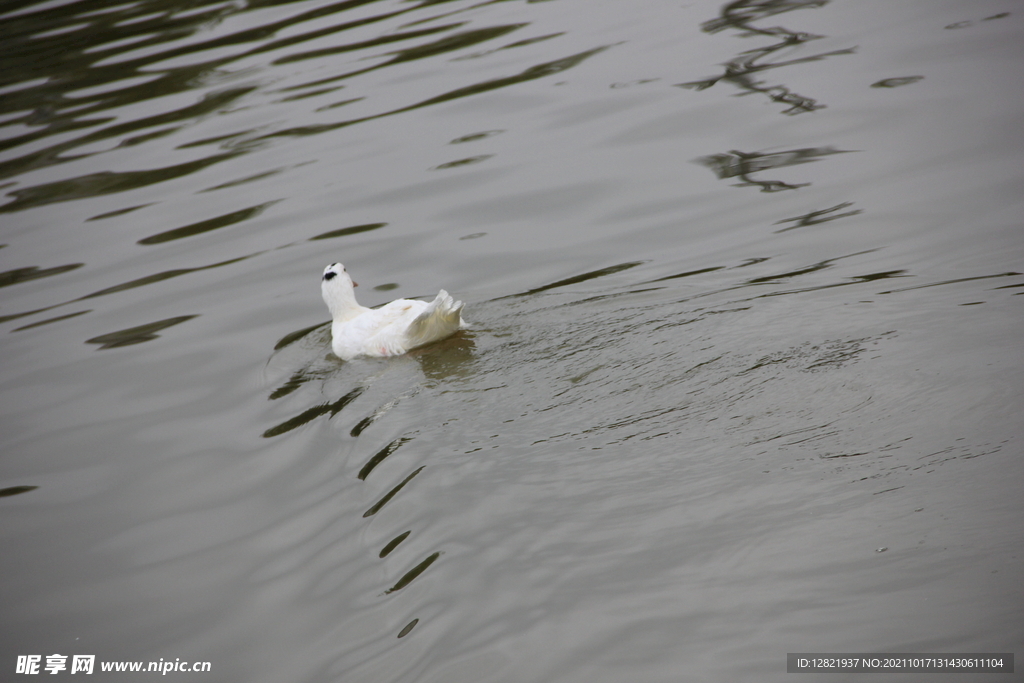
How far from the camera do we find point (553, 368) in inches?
207

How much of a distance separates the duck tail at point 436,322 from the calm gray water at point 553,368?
16 centimetres

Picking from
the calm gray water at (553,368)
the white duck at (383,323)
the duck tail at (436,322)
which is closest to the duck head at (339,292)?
the white duck at (383,323)

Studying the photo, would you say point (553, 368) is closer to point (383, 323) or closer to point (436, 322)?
point (436, 322)

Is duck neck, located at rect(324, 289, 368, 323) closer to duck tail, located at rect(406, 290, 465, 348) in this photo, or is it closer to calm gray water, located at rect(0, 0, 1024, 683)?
calm gray water, located at rect(0, 0, 1024, 683)

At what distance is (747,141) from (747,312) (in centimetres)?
361

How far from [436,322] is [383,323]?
1.40ft

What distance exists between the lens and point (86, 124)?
41.2 feet

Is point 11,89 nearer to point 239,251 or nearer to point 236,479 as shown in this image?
point 239,251

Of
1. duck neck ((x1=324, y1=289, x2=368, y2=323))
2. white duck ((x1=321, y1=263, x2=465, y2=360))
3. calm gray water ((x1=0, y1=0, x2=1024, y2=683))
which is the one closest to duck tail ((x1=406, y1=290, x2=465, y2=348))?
white duck ((x1=321, y1=263, x2=465, y2=360))

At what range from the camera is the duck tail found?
5664 mm

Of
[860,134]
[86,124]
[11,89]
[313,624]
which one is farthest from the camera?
[11,89]

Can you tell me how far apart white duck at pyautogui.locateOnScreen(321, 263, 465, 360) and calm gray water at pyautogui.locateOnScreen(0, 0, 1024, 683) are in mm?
163

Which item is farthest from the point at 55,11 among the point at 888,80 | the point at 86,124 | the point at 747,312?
the point at 747,312

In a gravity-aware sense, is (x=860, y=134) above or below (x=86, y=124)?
below
